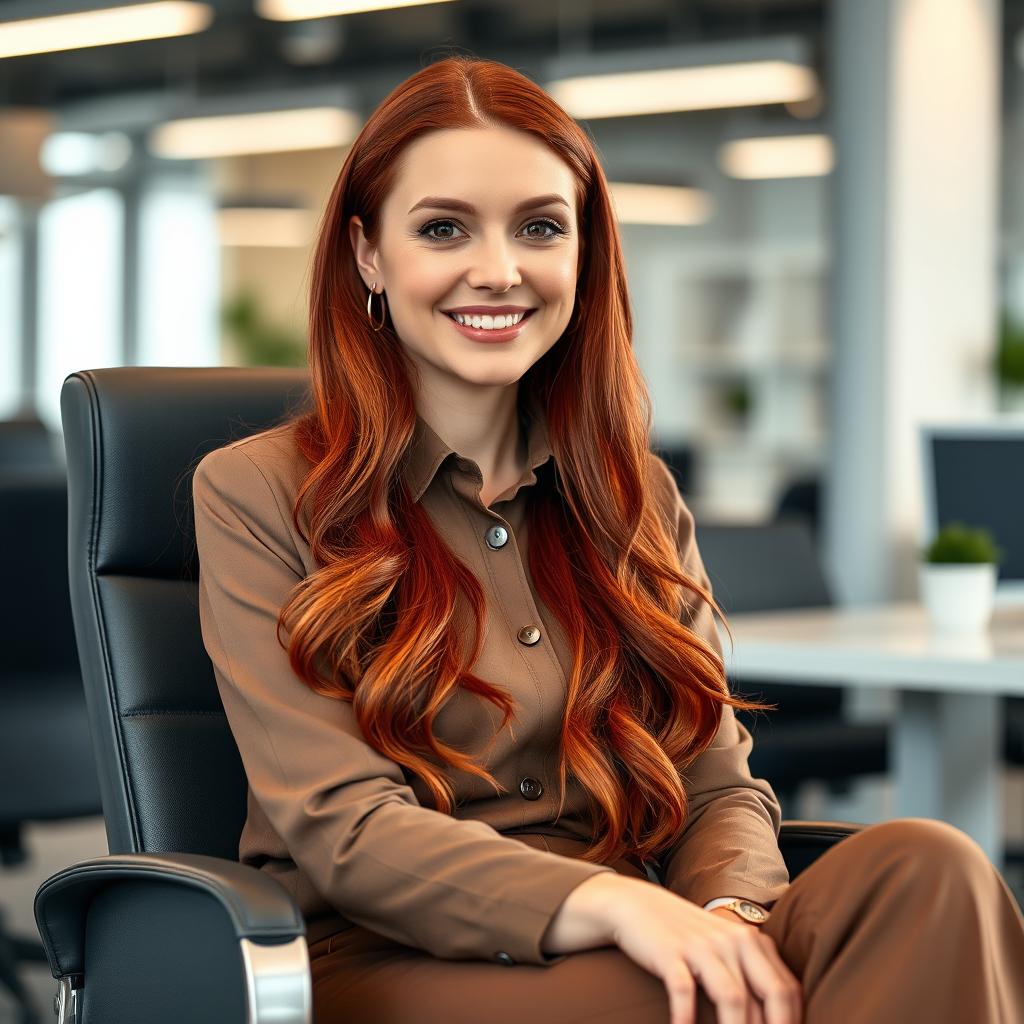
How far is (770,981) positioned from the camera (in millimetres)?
1264

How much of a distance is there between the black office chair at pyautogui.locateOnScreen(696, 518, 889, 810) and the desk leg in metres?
0.37

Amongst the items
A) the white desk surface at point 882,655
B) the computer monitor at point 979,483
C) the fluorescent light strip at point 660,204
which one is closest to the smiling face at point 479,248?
the white desk surface at point 882,655

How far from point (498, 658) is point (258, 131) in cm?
651

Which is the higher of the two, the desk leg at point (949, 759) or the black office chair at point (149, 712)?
the black office chair at point (149, 712)

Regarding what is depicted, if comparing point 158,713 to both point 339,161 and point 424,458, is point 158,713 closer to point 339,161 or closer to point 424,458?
point 424,458

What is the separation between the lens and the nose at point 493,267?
160 centimetres

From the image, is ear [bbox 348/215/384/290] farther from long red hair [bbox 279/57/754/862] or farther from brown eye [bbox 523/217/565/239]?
brown eye [bbox 523/217/565/239]

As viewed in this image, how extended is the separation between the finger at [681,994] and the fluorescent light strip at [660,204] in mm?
7613

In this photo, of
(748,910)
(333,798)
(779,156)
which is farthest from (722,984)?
(779,156)

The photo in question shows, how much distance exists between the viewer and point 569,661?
1647mm

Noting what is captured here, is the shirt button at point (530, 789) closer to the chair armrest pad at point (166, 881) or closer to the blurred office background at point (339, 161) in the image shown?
the chair armrest pad at point (166, 881)

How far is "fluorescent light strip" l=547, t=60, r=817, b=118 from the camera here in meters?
5.93

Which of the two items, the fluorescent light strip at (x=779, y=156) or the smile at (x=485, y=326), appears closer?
the smile at (x=485, y=326)

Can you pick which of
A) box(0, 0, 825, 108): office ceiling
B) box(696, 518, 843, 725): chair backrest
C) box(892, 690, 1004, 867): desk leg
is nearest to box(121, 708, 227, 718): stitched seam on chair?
box(892, 690, 1004, 867): desk leg
